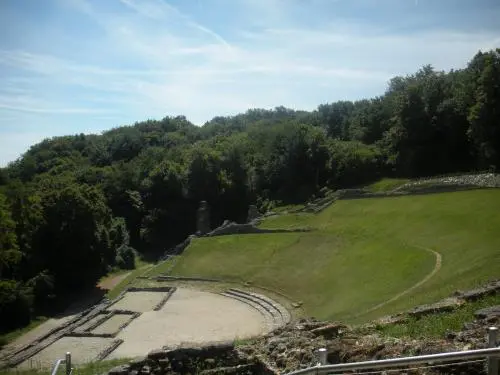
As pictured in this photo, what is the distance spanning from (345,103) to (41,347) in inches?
3614

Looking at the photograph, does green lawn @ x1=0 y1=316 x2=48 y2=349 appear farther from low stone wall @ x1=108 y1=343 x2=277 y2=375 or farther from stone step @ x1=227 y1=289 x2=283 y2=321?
low stone wall @ x1=108 y1=343 x2=277 y2=375

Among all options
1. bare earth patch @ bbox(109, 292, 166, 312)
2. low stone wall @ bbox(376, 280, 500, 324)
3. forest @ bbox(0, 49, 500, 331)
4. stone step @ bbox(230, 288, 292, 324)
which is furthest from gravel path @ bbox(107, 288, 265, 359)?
low stone wall @ bbox(376, 280, 500, 324)

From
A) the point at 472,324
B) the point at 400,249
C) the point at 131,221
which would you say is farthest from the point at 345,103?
the point at 472,324

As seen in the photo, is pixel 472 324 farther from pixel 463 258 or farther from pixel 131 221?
pixel 131 221

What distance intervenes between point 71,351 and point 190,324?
6385mm

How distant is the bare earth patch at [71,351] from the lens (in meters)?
23.4

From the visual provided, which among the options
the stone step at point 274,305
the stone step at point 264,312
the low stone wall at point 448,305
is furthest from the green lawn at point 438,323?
the stone step at point 274,305

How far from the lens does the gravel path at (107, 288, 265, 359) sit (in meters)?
24.8

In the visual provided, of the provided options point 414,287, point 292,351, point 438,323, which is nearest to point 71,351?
point 414,287

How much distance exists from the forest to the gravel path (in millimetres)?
9576

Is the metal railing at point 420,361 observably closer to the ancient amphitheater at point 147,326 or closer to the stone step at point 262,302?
the ancient amphitheater at point 147,326

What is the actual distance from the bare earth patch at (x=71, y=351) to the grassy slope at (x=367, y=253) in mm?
11388

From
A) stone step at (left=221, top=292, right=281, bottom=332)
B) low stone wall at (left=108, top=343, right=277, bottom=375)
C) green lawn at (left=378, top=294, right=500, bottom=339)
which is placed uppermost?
green lawn at (left=378, top=294, right=500, bottom=339)

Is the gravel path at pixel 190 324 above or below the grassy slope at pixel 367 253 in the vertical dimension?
below
